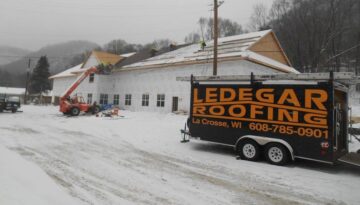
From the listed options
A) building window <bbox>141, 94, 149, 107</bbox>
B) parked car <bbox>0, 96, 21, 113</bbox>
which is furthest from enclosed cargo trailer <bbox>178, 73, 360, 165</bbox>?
parked car <bbox>0, 96, 21, 113</bbox>

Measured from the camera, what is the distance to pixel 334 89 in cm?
932

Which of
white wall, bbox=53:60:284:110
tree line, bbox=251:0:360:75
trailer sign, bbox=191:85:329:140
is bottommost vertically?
trailer sign, bbox=191:85:329:140

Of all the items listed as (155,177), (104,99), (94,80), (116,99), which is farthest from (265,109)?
(94,80)

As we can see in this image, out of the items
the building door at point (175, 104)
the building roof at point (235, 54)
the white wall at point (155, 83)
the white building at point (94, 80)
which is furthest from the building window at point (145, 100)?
the white building at point (94, 80)

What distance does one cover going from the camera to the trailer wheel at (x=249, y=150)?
10.3m

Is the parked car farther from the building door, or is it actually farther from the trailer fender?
the trailer fender

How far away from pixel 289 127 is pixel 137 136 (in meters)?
8.04

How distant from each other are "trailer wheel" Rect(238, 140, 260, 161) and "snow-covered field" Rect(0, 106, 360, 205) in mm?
406

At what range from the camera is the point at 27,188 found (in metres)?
5.67

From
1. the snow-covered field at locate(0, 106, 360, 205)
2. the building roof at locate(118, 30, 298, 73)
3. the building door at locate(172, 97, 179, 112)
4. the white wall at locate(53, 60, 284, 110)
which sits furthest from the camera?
the building door at locate(172, 97, 179, 112)

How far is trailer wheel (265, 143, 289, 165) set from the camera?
974 centimetres

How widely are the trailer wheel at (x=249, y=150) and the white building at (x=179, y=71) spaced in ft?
44.2

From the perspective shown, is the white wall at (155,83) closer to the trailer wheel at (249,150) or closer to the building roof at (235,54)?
the building roof at (235,54)

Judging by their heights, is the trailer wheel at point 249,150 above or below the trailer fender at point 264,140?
below
